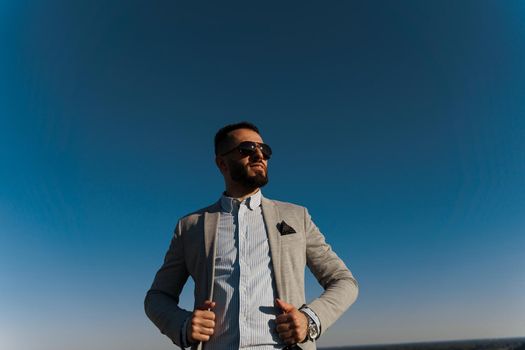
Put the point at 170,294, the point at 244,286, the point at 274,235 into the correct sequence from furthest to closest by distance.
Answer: the point at 170,294
the point at 274,235
the point at 244,286

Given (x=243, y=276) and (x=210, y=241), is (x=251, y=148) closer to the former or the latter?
(x=210, y=241)

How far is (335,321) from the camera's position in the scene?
3039 millimetres

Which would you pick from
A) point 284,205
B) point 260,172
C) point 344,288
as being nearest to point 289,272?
point 344,288

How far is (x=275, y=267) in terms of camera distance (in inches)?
122

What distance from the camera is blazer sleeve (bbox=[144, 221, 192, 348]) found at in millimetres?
3014

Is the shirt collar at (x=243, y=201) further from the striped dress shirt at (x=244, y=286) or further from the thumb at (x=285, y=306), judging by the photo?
the thumb at (x=285, y=306)

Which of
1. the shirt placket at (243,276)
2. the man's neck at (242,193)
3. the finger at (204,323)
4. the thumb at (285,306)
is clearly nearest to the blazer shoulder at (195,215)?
the man's neck at (242,193)

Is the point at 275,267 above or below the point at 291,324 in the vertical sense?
above

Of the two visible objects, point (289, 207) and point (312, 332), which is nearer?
point (312, 332)

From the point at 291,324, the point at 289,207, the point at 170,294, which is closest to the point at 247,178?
the point at 289,207

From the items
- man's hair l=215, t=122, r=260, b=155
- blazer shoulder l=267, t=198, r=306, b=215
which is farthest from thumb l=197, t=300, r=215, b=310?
man's hair l=215, t=122, r=260, b=155

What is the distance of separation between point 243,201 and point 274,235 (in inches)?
22.1

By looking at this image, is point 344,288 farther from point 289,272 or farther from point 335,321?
point 289,272

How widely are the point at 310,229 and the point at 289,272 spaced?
599 millimetres
